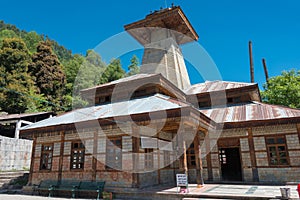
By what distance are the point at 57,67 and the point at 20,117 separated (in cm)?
1436

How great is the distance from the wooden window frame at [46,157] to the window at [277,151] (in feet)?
31.4

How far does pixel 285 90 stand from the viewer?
20.2 metres

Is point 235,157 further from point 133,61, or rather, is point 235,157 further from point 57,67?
point 133,61

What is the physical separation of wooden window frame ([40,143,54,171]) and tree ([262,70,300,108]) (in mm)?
19406

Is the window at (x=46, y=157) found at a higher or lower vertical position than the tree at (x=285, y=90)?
lower

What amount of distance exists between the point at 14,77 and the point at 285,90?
28.0 m

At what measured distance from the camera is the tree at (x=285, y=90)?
64.2 ft

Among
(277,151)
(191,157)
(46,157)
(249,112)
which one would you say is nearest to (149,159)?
(191,157)

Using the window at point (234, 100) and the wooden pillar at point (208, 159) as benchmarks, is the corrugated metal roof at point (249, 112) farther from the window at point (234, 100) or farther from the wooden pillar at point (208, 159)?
the wooden pillar at point (208, 159)

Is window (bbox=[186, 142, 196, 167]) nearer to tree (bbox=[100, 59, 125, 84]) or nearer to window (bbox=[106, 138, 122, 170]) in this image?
window (bbox=[106, 138, 122, 170])

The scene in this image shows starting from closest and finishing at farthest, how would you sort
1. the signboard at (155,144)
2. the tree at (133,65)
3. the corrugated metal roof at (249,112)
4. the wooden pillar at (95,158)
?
1. the signboard at (155,144)
2. the wooden pillar at (95,158)
3. the corrugated metal roof at (249,112)
4. the tree at (133,65)

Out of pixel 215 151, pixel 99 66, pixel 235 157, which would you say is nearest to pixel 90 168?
pixel 215 151

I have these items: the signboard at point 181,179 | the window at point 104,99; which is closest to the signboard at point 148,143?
the signboard at point 181,179

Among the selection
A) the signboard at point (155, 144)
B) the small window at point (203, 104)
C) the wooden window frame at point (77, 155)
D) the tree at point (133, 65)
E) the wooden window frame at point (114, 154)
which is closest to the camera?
the signboard at point (155, 144)
